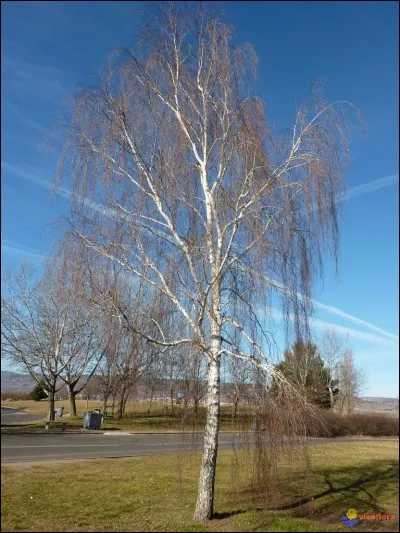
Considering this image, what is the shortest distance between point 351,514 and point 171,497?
336cm

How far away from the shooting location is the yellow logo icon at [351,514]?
307 inches

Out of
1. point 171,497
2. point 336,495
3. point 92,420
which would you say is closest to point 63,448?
point 171,497

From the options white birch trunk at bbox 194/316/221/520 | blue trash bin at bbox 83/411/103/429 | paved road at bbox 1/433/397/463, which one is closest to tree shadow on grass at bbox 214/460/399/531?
white birch trunk at bbox 194/316/221/520

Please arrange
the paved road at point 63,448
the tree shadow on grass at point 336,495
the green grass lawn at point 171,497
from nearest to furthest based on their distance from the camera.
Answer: the green grass lawn at point 171,497 → the tree shadow on grass at point 336,495 → the paved road at point 63,448

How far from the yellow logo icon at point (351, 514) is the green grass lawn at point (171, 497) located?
0.16 metres

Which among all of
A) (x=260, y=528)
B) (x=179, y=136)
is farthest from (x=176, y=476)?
(x=179, y=136)

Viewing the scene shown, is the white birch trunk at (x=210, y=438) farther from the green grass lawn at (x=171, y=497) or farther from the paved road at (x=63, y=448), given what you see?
the paved road at (x=63, y=448)

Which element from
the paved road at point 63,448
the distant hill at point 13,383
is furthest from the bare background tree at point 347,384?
the distant hill at point 13,383

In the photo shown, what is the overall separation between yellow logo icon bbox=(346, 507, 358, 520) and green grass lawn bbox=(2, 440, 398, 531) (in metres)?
Result: 0.16

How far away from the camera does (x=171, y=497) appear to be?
8.74 metres

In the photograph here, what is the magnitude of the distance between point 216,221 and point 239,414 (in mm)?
3132

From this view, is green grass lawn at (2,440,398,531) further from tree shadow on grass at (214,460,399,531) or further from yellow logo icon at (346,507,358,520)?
yellow logo icon at (346,507,358,520)

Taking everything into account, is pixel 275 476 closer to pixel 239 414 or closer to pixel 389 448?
pixel 239 414

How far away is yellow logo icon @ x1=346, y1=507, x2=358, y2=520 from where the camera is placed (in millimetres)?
7801
